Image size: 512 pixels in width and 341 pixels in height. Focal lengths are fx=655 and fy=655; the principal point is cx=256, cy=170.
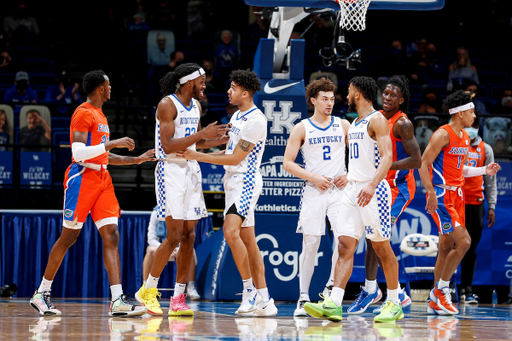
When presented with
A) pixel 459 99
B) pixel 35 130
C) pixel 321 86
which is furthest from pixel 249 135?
pixel 35 130

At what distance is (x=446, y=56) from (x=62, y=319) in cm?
1287

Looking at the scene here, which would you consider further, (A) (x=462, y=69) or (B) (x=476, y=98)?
(A) (x=462, y=69)

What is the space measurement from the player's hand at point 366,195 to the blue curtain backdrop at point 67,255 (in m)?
4.28

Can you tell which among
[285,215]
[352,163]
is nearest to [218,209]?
[285,215]

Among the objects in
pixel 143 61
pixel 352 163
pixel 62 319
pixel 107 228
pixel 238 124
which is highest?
pixel 143 61

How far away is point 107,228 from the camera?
215 inches

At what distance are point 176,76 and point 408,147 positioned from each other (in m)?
2.24

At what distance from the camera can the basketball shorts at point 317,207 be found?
597 cm

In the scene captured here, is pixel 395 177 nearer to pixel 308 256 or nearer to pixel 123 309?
pixel 308 256

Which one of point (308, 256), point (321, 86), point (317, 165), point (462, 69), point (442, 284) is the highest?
point (462, 69)

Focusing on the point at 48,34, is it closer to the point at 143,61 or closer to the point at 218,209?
the point at 143,61

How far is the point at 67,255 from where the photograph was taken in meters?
8.78

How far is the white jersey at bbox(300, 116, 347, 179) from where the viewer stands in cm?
603

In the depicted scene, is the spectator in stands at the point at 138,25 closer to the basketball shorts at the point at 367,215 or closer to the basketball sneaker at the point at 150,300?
the basketball sneaker at the point at 150,300
